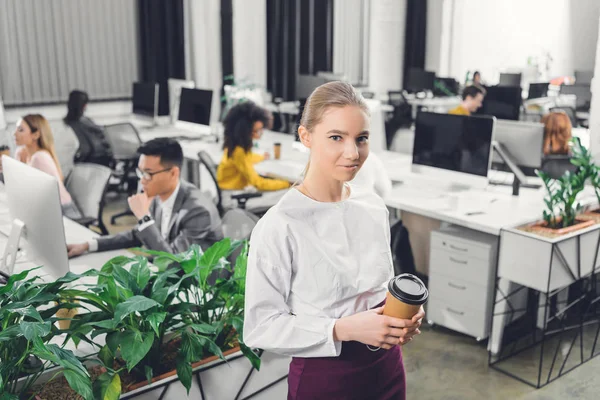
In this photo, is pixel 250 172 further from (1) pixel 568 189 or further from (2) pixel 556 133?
(1) pixel 568 189

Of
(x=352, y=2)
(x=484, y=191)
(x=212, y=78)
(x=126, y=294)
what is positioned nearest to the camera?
(x=126, y=294)

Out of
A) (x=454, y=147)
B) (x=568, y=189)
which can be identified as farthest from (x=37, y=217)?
(x=454, y=147)

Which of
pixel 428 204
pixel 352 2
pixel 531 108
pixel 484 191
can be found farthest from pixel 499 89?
pixel 352 2

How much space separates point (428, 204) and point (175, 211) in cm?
154

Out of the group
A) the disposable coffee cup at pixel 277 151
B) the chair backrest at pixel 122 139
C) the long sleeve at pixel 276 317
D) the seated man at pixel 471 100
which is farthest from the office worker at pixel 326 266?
the chair backrest at pixel 122 139

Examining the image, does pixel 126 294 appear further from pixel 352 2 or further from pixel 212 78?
pixel 352 2

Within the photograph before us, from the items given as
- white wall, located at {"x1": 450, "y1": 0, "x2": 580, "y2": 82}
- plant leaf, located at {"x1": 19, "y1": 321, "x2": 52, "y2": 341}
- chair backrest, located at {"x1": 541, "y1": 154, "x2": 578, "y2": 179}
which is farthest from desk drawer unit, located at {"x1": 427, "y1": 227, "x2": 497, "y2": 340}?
white wall, located at {"x1": 450, "y1": 0, "x2": 580, "y2": 82}

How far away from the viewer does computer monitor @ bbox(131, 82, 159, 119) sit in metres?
6.76

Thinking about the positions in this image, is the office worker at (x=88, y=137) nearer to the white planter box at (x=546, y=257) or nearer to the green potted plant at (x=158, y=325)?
the white planter box at (x=546, y=257)

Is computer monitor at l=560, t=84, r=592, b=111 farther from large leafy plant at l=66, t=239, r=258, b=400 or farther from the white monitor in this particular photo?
large leafy plant at l=66, t=239, r=258, b=400

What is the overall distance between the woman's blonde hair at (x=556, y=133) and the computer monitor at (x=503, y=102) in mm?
2213

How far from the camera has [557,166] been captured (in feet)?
13.3

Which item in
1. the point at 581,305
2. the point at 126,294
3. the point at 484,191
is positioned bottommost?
the point at 581,305

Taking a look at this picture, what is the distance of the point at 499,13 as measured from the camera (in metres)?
12.5
